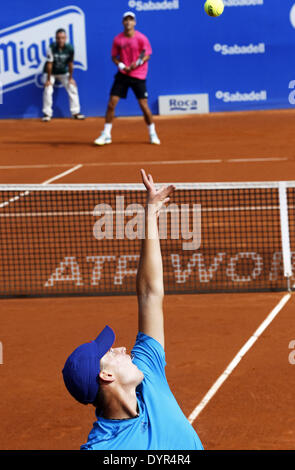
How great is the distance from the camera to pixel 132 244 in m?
9.88

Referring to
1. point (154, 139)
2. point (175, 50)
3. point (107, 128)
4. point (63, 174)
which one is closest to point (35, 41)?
point (175, 50)

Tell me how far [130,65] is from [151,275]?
12.3m

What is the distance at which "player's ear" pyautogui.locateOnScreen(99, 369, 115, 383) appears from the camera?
2.73 metres

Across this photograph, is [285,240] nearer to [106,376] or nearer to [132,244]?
[132,244]

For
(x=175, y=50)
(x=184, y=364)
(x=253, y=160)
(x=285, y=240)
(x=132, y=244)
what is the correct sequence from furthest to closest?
1. (x=175, y=50)
2. (x=253, y=160)
3. (x=132, y=244)
4. (x=285, y=240)
5. (x=184, y=364)

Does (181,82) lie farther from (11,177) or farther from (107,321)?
(107,321)

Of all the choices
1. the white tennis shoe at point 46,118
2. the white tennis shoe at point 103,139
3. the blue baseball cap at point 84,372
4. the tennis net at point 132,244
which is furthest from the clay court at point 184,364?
the white tennis shoe at point 46,118

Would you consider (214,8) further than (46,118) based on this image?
No

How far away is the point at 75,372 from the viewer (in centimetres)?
273

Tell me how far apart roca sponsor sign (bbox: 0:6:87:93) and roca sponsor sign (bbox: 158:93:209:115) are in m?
2.21

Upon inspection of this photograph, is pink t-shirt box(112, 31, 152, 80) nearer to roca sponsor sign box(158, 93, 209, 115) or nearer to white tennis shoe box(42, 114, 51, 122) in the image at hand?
roca sponsor sign box(158, 93, 209, 115)

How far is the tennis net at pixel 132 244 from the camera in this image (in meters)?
8.43

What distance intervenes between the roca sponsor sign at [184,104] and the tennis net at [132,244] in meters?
7.86

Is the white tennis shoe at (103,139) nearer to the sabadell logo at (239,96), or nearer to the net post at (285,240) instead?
the sabadell logo at (239,96)
